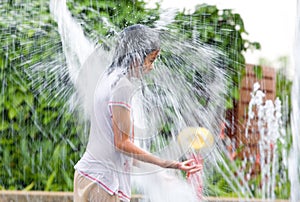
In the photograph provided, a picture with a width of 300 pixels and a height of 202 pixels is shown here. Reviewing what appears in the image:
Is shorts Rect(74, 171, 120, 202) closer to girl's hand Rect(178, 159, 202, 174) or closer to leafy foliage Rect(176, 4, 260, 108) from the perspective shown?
girl's hand Rect(178, 159, 202, 174)

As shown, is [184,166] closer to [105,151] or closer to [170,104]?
[105,151]

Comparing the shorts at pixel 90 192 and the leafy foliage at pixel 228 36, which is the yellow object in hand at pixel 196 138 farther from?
the leafy foliage at pixel 228 36

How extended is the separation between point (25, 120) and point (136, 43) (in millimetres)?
2258

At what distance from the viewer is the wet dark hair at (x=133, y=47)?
2871 millimetres

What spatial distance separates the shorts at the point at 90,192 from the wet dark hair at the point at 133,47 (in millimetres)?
499

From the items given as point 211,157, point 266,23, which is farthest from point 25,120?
point 266,23

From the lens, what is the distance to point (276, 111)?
18.4 feet

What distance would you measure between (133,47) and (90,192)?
65 cm

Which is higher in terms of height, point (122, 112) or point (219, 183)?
point (122, 112)

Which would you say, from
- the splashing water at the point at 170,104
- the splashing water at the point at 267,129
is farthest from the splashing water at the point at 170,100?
the splashing water at the point at 267,129

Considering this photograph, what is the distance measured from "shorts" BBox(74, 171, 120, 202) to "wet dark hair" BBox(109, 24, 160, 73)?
0.50 m

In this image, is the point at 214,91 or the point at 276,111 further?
the point at 276,111

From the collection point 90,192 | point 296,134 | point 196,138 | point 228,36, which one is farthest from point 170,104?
point 296,134

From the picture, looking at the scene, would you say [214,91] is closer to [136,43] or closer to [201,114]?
[201,114]
